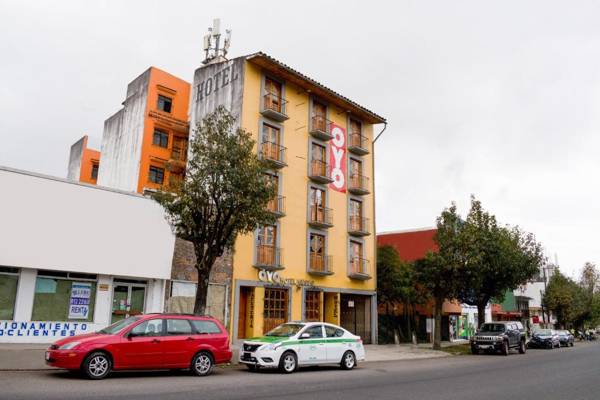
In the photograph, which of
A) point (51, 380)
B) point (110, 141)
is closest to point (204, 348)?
point (51, 380)

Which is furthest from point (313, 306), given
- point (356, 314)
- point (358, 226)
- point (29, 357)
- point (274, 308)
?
point (29, 357)

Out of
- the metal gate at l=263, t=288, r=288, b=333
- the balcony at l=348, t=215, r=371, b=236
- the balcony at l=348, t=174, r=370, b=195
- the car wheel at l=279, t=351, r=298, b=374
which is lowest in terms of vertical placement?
the car wheel at l=279, t=351, r=298, b=374

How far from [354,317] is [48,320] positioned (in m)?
18.8

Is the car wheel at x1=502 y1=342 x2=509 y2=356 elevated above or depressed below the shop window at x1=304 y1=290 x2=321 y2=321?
below

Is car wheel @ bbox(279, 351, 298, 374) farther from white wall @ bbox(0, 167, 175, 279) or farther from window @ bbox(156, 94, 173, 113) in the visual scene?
window @ bbox(156, 94, 173, 113)

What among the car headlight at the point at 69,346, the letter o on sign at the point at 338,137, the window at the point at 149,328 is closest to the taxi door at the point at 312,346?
the window at the point at 149,328

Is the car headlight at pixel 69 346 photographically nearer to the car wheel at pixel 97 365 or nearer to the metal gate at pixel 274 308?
the car wheel at pixel 97 365

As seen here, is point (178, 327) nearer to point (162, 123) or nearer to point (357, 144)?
point (357, 144)

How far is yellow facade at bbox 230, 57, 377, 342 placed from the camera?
25.1m

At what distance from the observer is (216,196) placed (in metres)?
17.0

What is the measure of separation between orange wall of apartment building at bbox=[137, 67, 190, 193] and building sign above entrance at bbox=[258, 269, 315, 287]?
10.9m

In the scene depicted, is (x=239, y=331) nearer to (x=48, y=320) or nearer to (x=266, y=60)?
(x=48, y=320)

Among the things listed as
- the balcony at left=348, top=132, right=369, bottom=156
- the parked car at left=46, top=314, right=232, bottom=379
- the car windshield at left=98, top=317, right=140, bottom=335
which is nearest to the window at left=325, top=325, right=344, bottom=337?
the parked car at left=46, top=314, right=232, bottom=379

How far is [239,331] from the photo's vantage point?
2502cm
